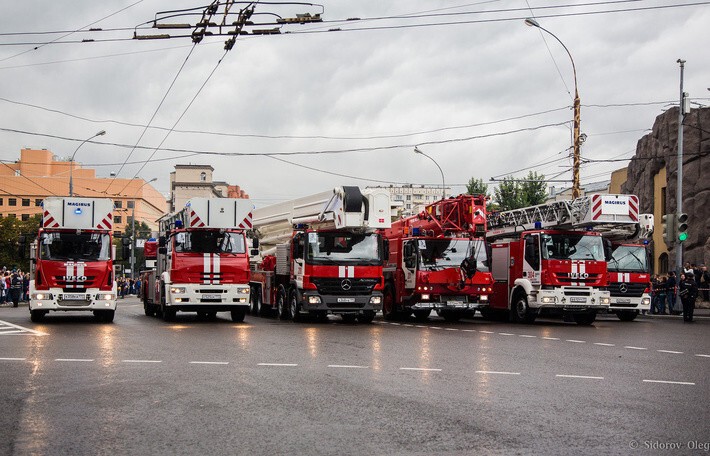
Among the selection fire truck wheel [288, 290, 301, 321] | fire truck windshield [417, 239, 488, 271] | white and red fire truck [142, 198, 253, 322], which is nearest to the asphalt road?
white and red fire truck [142, 198, 253, 322]

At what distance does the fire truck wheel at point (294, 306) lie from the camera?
2405cm

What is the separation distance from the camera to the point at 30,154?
413 ft

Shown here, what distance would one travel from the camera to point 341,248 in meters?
23.6

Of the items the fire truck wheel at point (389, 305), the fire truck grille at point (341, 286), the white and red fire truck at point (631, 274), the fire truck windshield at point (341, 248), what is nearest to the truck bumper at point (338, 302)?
the fire truck grille at point (341, 286)

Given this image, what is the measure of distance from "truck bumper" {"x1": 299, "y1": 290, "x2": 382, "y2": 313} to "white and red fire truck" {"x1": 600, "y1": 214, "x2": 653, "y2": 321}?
27.9 ft

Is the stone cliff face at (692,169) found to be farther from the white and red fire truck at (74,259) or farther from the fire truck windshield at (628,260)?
the white and red fire truck at (74,259)

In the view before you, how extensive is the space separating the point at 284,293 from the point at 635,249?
11.7 metres

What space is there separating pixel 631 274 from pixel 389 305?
315 inches

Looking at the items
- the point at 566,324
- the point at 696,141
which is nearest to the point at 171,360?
the point at 566,324

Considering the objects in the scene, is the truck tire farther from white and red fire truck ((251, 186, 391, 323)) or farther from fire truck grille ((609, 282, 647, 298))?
white and red fire truck ((251, 186, 391, 323))

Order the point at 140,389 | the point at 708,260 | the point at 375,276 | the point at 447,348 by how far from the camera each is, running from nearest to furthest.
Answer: the point at 140,389 < the point at 447,348 < the point at 375,276 < the point at 708,260

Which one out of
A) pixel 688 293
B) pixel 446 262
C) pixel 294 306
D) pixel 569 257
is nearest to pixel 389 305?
pixel 446 262

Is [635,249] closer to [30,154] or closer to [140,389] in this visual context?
[140,389]

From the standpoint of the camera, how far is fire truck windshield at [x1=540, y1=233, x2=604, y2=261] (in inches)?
960
